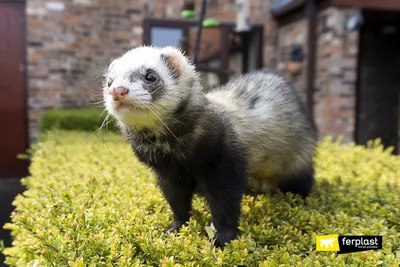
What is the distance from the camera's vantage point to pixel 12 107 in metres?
7.82

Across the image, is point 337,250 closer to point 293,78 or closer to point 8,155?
point 293,78

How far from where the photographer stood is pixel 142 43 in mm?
Answer: 7363

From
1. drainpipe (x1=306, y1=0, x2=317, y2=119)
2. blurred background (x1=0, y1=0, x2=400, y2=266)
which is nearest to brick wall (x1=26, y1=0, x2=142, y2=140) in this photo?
blurred background (x1=0, y1=0, x2=400, y2=266)

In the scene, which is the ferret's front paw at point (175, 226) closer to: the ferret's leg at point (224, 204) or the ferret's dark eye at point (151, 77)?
the ferret's leg at point (224, 204)

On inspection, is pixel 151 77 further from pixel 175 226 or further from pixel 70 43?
pixel 70 43

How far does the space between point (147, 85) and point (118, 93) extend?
0.18 m

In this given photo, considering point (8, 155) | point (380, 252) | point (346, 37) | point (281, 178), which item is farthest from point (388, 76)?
point (8, 155)

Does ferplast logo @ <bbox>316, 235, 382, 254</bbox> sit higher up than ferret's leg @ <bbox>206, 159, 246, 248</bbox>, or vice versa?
ferret's leg @ <bbox>206, 159, 246, 248</bbox>

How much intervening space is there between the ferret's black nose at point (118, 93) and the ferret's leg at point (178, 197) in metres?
0.59

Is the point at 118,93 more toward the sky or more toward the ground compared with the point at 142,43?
more toward the ground

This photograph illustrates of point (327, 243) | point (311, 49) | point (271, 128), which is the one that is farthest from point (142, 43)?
point (327, 243)

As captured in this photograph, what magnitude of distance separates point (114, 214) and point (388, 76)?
7008mm

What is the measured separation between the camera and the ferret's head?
5.98 ft

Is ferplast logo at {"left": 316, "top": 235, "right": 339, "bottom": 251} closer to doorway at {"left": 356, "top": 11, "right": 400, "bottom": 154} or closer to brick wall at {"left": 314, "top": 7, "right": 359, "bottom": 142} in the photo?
brick wall at {"left": 314, "top": 7, "right": 359, "bottom": 142}
